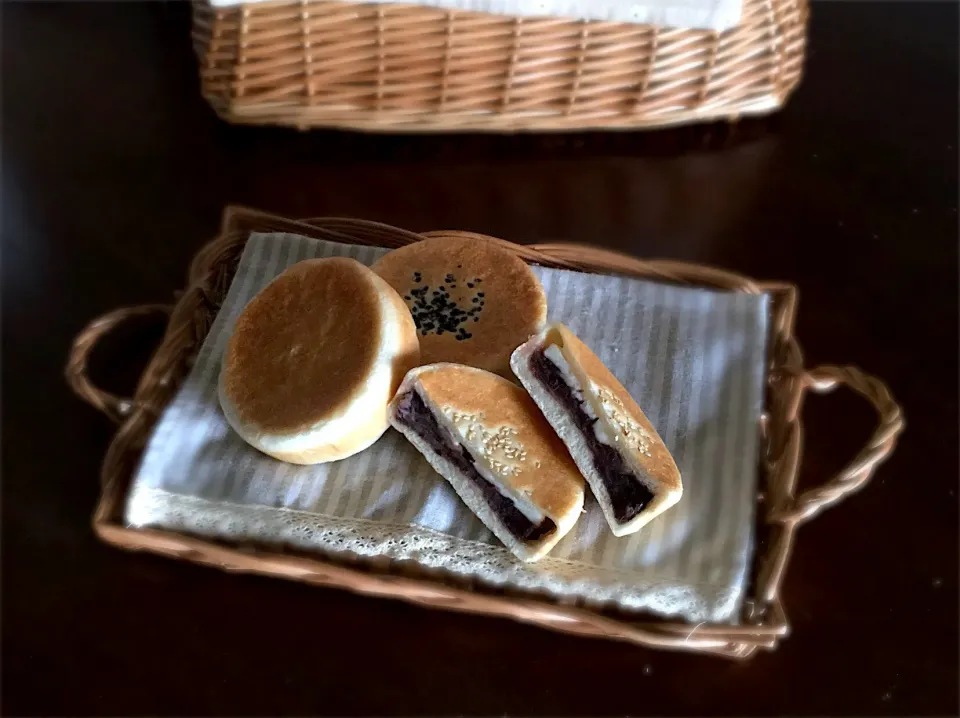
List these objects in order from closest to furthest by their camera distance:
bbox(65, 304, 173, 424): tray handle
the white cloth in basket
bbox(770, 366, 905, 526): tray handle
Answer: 1. bbox(770, 366, 905, 526): tray handle
2. bbox(65, 304, 173, 424): tray handle
3. the white cloth in basket

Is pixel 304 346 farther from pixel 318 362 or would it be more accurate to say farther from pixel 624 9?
pixel 624 9

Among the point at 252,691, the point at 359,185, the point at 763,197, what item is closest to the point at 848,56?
the point at 763,197

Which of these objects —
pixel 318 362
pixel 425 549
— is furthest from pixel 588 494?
pixel 318 362

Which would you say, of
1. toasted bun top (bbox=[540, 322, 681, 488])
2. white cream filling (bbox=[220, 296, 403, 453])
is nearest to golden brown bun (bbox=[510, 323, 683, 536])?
toasted bun top (bbox=[540, 322, 681, 488])

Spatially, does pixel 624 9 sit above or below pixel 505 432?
above

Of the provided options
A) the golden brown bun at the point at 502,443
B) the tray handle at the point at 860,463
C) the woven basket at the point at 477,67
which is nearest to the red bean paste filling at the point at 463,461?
the golden brown bun at the point at 502,443

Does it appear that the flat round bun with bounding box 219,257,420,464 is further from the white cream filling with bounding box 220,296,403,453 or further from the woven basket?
the woven basket

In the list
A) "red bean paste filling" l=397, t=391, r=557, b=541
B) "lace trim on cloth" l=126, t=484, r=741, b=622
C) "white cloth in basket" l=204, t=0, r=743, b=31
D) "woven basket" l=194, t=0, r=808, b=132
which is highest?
"white cloth in basket" l=204, t=0, r=743, b=31
